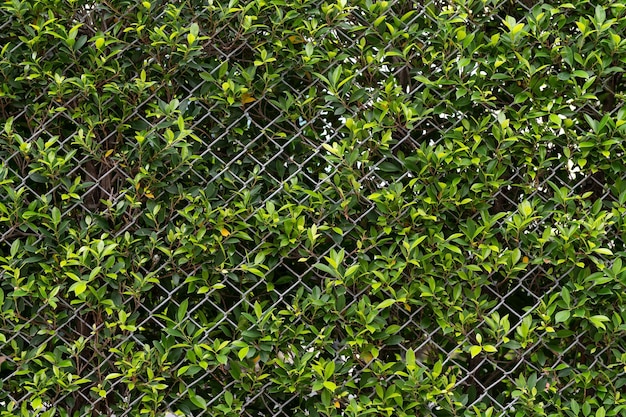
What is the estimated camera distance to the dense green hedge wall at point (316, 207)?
252cm

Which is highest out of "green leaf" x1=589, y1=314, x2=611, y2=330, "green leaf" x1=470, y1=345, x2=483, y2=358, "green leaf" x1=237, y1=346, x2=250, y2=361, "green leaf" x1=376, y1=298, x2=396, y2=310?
"green leaf" x1=589, y1=314, x2=611, y2=330

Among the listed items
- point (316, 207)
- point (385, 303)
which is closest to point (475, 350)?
point (385, 303)

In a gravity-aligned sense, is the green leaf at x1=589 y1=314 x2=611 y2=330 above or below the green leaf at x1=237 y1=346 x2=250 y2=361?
above

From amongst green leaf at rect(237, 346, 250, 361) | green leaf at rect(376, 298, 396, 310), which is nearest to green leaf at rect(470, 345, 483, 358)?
green leaf at rect(376, 298, 396, 310)

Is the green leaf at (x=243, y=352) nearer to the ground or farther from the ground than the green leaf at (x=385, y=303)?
nearer to the ground

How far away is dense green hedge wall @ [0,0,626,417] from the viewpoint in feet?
8.25

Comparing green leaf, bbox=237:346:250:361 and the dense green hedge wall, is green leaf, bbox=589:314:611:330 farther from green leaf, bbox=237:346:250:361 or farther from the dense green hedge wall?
green leaf, bbox=237:346:250:361

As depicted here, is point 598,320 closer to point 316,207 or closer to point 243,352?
point 316,207

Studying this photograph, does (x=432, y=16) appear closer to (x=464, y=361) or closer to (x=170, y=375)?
(x=464, y=361)

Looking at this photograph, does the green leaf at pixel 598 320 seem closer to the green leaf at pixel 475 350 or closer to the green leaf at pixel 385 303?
the green leaf at pixel 475 350

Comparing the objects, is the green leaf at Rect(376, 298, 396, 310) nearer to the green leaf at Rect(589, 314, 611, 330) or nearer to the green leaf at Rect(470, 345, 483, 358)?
the green leaf at Rect(470, 345, 483, 358)

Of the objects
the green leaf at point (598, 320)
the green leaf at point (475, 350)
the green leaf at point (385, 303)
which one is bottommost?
the green leaf at point (475, 350)

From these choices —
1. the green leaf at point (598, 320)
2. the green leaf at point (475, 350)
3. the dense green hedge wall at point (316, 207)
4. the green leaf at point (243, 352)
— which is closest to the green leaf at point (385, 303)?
the dense green hedge wall at point (316, 207)

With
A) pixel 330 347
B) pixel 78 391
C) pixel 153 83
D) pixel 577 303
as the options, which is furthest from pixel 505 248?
pixel 78 391
